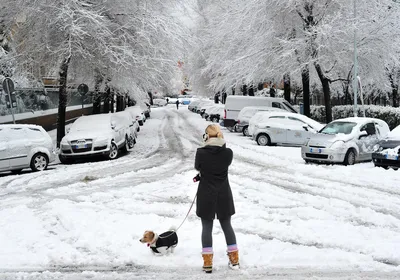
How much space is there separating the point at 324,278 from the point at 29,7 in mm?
17412

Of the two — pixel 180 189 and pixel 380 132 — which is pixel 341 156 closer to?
pixel 380 132

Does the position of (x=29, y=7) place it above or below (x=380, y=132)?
above

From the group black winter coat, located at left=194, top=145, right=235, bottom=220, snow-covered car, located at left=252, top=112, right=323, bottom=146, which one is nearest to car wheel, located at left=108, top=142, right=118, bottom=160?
snow-covered car, located at left=252, top=112, right=323, bottom=146

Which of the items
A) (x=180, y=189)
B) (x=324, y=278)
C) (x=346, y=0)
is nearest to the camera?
(x=324, y=278)

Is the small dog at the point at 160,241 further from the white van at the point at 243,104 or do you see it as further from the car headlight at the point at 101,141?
the white van at the point at 243,104

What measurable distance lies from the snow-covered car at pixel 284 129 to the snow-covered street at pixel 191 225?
774 centimetres

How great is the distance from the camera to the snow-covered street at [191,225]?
5.66 meters

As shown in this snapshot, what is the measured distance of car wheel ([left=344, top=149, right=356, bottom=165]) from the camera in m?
15.5

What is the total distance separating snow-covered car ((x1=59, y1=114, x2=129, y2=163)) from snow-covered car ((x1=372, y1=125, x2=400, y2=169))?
9676 millimetres

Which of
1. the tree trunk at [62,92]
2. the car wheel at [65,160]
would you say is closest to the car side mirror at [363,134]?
the car wheel at [65,160]

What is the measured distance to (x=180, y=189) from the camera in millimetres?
10914

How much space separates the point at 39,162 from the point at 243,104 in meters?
17.6

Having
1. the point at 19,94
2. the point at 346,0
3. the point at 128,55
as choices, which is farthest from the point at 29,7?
the point at 346,0

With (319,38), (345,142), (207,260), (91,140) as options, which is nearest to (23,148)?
(91,140)
